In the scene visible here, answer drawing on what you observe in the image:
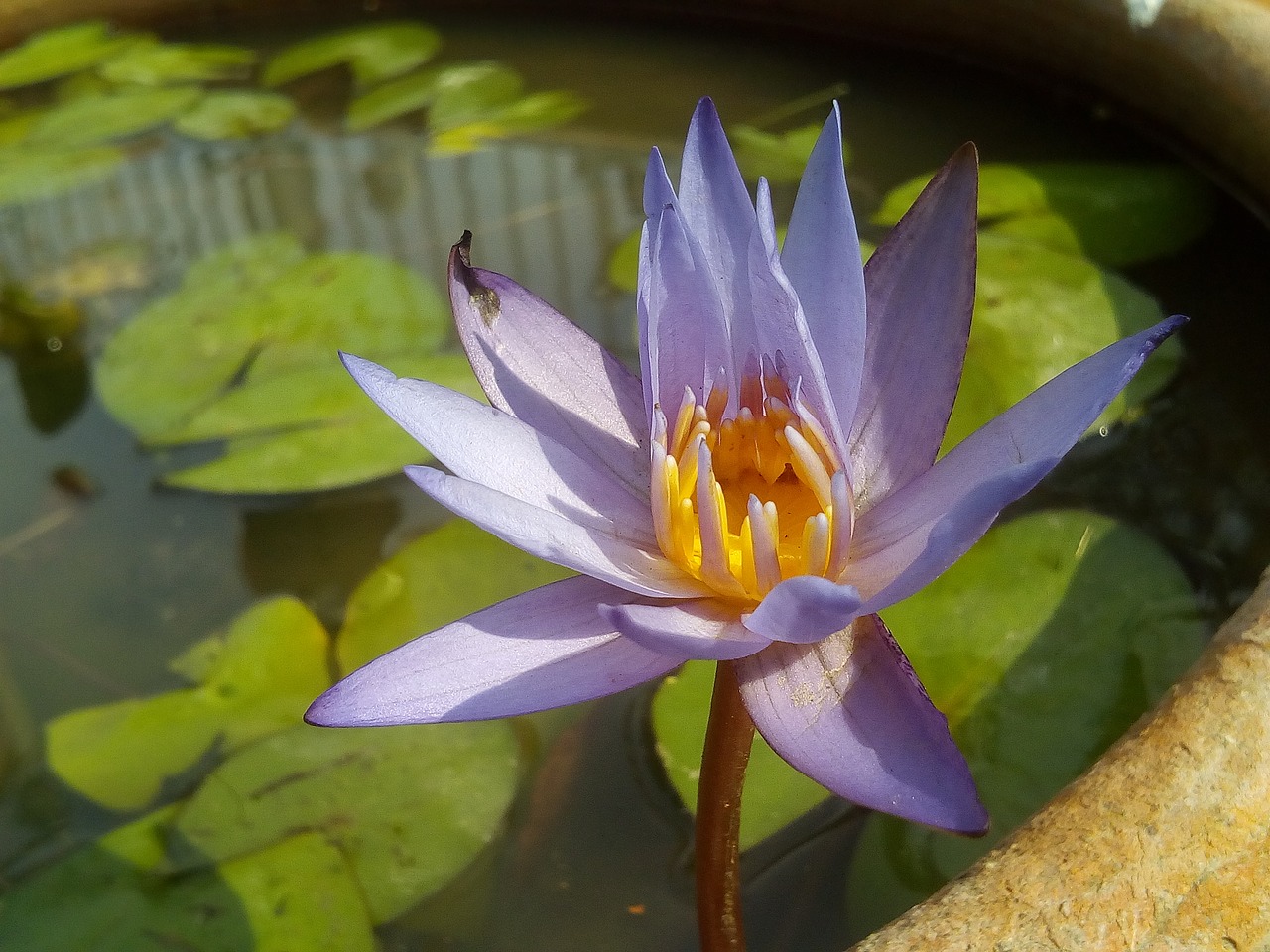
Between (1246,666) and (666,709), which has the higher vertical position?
(1246,666)

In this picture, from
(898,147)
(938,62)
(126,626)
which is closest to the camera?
(126,626)

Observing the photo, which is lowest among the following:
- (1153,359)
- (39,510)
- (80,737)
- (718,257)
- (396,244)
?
(80,737)

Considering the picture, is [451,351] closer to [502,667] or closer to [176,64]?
[502,667]

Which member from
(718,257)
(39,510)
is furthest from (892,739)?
(39,510)

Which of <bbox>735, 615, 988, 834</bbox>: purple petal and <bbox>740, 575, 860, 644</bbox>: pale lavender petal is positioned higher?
<bbox>740, 575, 860, 644</bbox>: pale lavender petal

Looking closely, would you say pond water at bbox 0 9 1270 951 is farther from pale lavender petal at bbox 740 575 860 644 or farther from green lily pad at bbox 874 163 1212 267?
pale lavender petal at bbox 740 575 860 644

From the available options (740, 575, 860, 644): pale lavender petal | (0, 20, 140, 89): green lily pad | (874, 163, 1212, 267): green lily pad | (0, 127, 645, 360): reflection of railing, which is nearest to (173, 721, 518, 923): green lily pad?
(740, 575, 860, 644): pale lavender petal

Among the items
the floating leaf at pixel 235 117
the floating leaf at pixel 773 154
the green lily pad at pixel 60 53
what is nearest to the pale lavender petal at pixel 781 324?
the floating leaf at pixel 773 154

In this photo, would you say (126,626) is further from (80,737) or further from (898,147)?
(898,147)
